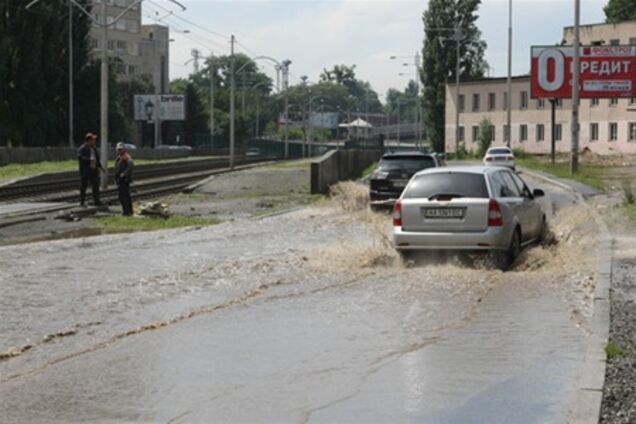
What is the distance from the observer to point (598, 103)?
3644 inches

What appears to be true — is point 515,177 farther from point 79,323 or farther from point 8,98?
point 8,98

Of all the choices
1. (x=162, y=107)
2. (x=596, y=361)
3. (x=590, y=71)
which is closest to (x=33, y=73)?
(x=162, y=107)

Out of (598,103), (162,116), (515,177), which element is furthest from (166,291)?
(162,116)

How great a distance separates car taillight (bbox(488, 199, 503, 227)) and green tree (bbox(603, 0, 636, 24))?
10791 centimetres

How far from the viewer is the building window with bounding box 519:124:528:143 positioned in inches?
3996

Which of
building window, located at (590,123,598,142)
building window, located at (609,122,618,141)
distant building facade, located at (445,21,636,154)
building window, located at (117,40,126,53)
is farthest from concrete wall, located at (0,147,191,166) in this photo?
building window, located at (117,40,126,53)

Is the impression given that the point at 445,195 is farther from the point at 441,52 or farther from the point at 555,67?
the point at 441,52

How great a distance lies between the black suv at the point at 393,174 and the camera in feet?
93.0

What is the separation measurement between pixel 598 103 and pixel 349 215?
227ft

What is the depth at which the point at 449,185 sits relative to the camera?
1623 centimetres

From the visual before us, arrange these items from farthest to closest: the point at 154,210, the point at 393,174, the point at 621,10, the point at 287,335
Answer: the point at 621,10 → the point at 393,174 → the point at 154,210 → the point at 287,335

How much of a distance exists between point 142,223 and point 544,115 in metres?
78.1

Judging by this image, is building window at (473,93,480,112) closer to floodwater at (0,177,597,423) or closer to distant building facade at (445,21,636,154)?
distant building facade at (445,21,636,154)

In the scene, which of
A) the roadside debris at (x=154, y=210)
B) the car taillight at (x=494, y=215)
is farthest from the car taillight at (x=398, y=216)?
the roadside debris at (x=154, y=210)
